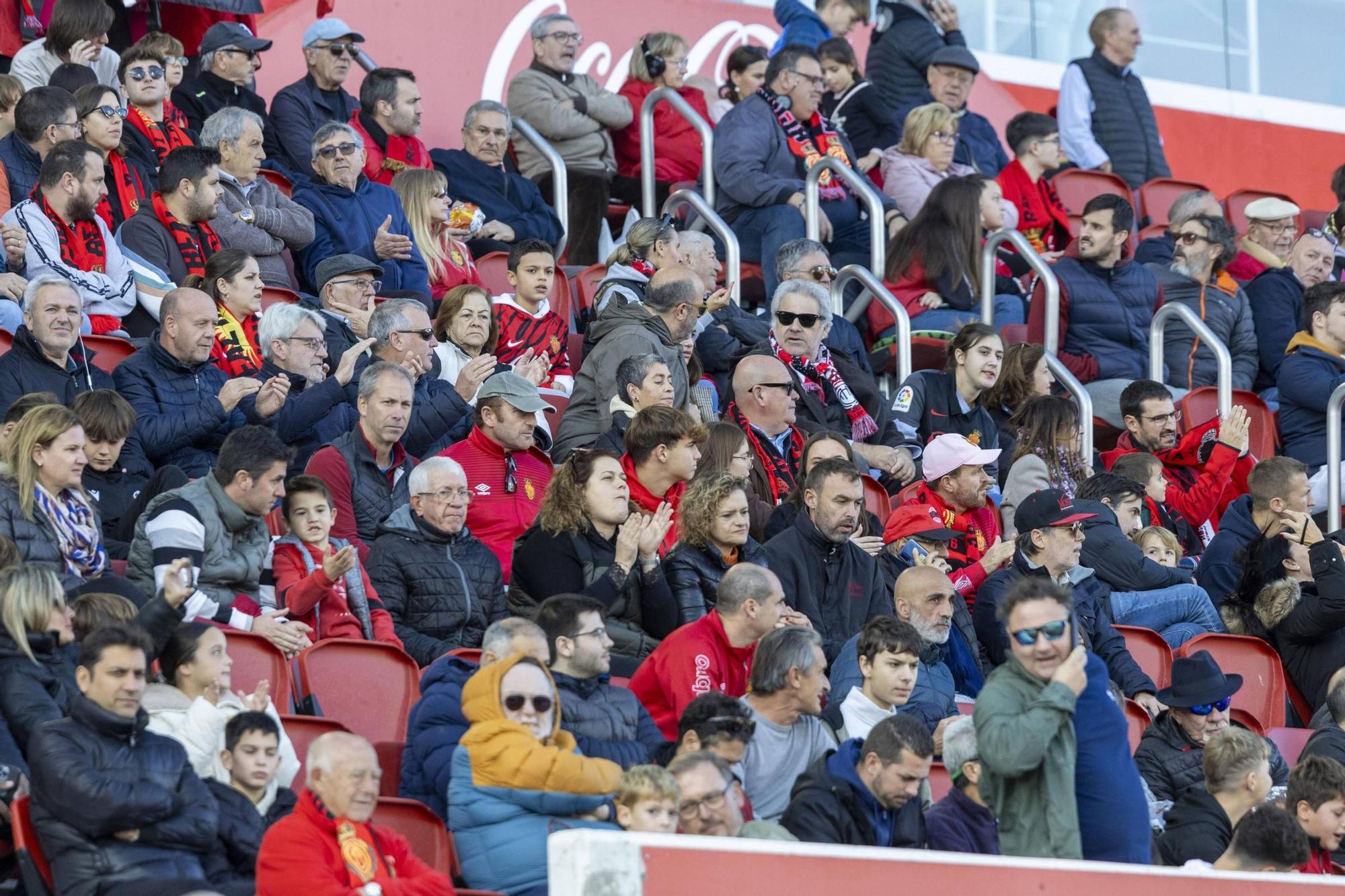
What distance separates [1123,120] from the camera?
477 inches

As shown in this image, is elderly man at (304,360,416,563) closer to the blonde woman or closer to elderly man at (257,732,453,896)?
the blonde woman

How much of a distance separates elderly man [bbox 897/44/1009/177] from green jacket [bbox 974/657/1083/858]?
20.4ft

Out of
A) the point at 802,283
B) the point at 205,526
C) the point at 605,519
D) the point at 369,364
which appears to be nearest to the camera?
the point at 205,526

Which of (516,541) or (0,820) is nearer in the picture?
(0,820)

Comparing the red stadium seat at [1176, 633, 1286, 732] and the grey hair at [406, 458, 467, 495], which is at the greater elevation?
the grey hair at [406, 458, 467, 495]

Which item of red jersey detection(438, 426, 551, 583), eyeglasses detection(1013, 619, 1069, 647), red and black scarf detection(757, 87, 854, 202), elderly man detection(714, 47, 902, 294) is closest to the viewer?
eyeglasses detection(1013, 619, 1069, 647)

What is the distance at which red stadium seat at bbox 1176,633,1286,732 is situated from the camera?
776 cm

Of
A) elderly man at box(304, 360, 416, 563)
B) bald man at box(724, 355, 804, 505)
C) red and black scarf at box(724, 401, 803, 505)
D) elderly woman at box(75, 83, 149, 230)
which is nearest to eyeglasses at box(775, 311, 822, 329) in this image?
bald man at box(724, 355, 804, 505)

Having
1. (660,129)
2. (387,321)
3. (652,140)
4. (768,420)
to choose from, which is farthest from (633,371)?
(660,129)

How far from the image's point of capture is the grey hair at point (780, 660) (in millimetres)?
6000

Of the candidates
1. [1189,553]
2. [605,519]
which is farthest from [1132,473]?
[605,519]

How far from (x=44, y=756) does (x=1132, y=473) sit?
4830mm

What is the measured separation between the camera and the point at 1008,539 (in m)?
7.98

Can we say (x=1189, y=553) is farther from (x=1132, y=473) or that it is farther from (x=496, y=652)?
(x=496, y=652)
